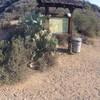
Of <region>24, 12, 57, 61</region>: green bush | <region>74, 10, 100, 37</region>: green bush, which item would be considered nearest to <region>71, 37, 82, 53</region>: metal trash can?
<region>24, 12, 57, 61</region>: green bush

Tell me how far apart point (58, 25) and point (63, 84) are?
13.0ft

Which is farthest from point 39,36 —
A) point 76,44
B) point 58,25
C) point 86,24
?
point 86,24

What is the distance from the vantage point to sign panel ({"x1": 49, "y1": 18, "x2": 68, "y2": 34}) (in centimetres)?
1383

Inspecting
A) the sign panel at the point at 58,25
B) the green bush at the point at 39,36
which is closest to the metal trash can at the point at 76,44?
the sign panel at the point at 58,25

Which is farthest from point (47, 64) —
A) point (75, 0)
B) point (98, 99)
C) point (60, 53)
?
point (75, 0)

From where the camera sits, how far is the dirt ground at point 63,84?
31.8 ft

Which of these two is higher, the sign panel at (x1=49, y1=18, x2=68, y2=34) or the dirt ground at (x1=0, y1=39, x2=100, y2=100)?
the sign panel at (x1=49, y1=18, x2=68, y2=34)

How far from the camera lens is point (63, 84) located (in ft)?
34.8

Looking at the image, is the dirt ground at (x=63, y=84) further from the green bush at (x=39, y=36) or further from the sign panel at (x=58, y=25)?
the sign panel at (x=58, y=25)

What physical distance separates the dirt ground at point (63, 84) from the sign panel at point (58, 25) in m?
1.20

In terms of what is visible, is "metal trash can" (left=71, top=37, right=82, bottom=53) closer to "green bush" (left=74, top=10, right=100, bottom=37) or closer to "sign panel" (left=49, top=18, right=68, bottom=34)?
"sign panel" (left=49, top=18, right=68, bottom=34)

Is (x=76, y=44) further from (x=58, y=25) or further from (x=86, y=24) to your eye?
(x=86, y=24)

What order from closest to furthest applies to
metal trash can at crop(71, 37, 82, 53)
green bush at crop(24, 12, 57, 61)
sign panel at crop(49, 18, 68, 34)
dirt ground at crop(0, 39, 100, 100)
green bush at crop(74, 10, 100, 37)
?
dirt ground at crop(0, 39, 100, 100)
green bush at crop(24, 12, 57, 61)
sign panel at crop(49, 18, 68, 34)
metal trash can at crop(71, 37, 82, 53)
green bush at crop(74, 10, 100, 37)

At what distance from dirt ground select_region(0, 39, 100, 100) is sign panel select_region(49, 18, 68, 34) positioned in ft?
3.94
